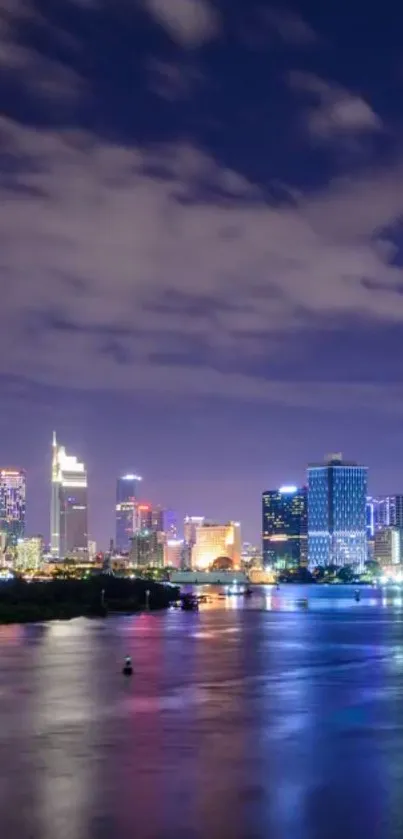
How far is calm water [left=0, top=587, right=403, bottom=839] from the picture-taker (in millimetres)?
24781

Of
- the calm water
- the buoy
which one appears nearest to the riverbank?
the calm water

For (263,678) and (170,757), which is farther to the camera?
(263,678)

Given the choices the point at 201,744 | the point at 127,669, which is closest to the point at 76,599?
the point at 127,669

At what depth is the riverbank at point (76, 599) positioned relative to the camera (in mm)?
123000

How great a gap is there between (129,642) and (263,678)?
27123 mm

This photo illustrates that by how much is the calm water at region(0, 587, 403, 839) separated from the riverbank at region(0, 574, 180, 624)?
168 ft

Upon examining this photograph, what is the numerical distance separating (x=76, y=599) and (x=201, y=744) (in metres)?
116

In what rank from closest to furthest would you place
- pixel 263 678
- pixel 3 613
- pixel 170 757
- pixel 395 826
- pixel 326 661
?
1. pixel 395 826
2. pixel 170 757
3. pixel 263 678
4. pixel 326 661
5. pixel 3 613

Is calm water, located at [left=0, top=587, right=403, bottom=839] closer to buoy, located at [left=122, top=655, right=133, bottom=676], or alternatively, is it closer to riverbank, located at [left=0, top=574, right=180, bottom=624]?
buoy, located at [left=122, top=655, right=133, bottom=676]

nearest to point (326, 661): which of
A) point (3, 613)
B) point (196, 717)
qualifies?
point (196, 717)

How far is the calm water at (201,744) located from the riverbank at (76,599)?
51174mm

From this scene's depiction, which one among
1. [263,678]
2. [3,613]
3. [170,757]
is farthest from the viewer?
[3,613]

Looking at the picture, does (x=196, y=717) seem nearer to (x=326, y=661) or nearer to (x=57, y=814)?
(x=57, y=814)

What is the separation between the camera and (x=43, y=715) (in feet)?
137
